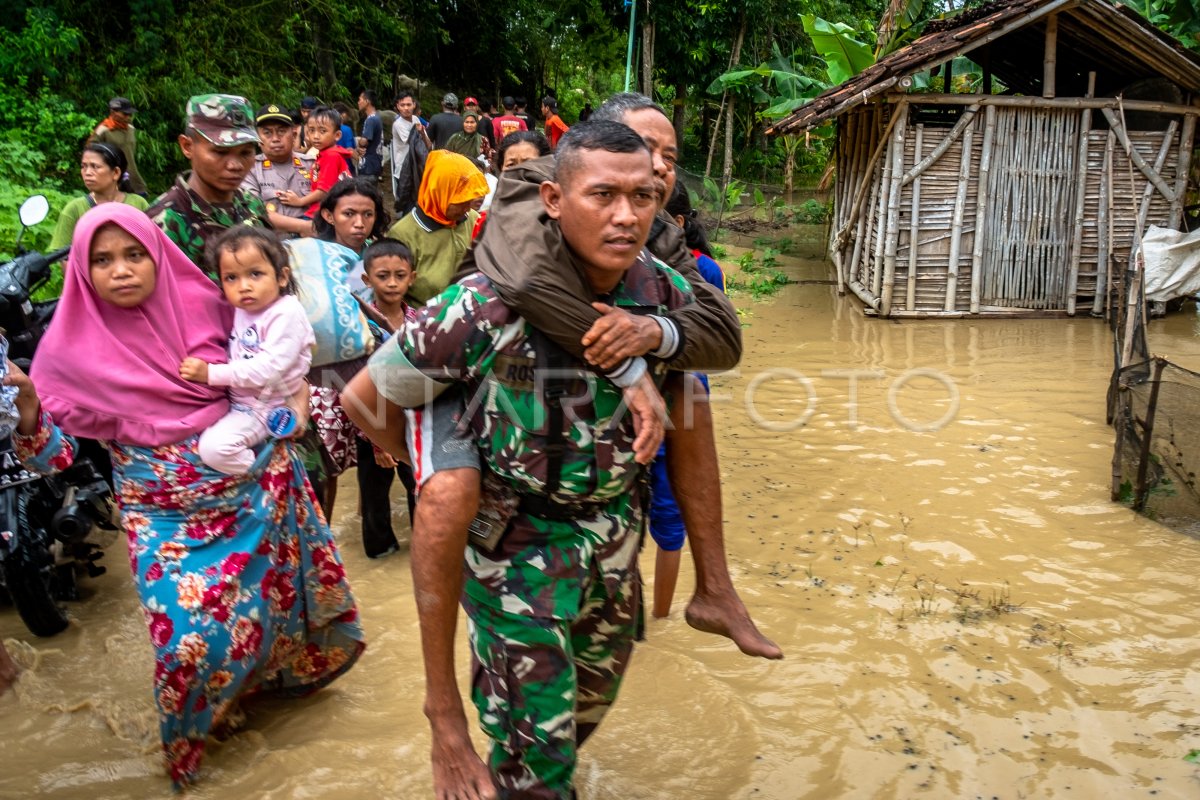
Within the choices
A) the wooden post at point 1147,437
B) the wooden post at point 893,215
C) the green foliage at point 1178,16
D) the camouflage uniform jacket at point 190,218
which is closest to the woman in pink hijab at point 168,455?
the camouflage uniform jacket at point 190,218

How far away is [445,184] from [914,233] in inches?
294

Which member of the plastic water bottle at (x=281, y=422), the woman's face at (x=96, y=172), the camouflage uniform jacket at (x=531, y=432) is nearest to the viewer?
the camouflage uniform jacket at (x=531, y=432)

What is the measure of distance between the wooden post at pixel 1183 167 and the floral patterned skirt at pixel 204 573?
1088cm

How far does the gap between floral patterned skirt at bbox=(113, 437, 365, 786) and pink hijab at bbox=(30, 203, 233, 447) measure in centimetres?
9

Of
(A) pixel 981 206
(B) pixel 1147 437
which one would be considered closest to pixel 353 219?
(B) pixel 1147 437

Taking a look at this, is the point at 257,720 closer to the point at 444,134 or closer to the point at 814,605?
the point at 814,605

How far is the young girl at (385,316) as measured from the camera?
461cm

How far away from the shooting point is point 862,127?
39.6 feet

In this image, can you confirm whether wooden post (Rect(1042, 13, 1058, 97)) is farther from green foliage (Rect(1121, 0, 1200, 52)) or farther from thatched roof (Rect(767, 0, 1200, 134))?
green foliage (Rect(1121, 0, 1200, 52))

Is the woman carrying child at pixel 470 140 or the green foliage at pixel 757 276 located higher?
the woman carrying child at pixel 470 140

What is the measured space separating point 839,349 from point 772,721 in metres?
6.95

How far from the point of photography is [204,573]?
2.95m

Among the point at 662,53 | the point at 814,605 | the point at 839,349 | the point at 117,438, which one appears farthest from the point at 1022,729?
the point at 662,53

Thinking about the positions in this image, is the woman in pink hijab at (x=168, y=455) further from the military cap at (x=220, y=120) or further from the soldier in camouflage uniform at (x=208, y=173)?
the military cap at (x=220, y=120)
